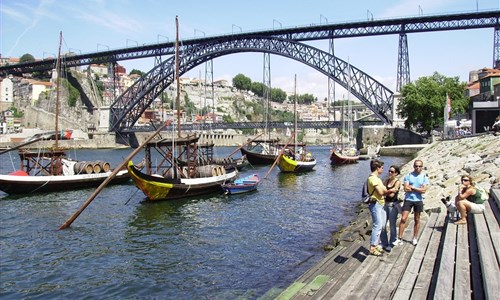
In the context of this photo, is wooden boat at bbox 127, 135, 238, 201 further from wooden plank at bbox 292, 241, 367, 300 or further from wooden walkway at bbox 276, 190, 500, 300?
→ wooden walkway at bbox 276, 190, 500, 300

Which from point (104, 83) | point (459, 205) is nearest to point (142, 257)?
point (459, 205)

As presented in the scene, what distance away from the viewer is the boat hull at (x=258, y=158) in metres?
53.0

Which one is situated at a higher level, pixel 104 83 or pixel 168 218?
pixel 104 83

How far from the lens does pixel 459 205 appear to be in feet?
35.8

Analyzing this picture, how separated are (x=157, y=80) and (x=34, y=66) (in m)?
50.0

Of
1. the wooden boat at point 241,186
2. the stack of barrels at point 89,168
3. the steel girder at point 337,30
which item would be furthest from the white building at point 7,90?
the wooden boat at point 241,186

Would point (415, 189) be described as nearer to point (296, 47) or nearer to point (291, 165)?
point (291, 165)

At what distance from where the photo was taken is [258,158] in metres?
53.4

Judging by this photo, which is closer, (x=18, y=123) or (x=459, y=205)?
(x=459, y=205)

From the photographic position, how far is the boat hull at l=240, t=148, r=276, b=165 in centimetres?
5303

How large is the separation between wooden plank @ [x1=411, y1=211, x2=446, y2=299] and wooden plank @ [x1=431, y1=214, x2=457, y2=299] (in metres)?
0.16

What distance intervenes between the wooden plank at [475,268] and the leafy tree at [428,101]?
6193 cm

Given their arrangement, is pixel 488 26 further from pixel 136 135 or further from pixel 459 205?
pixel 136 135

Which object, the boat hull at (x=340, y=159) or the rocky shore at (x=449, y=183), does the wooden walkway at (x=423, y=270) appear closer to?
the rocky shore at (x=449, y=183)
